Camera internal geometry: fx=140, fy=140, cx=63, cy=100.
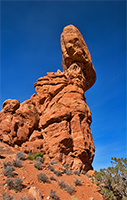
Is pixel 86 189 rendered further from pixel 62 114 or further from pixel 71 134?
pixel 62 114

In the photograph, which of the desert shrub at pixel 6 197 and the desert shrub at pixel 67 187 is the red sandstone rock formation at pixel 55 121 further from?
the desert shrub at pixel 6 197

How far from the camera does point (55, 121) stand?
62.2 feet

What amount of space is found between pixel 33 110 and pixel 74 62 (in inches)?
472

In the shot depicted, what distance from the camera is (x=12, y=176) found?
927 centimetres

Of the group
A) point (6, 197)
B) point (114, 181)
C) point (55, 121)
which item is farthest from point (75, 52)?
point (6, 197)

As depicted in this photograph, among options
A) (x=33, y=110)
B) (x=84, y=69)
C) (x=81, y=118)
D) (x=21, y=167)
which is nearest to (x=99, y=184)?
(x=21, y=167)

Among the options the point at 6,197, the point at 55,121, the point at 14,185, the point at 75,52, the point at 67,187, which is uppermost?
the point at 75,52

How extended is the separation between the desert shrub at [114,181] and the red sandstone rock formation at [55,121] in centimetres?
385

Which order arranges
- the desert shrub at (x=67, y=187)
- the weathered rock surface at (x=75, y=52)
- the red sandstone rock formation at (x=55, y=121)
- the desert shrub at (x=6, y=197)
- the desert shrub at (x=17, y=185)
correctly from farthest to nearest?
the weathered rock surface at (x=75, y=52) < the red sandstone rock formation at (x=55, y=121) < the desert shrub at (x=67, y=187) < the desert shrub at (x=17, y=185) < the desert shrub at (x=6, y=197)

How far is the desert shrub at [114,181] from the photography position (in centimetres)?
1077

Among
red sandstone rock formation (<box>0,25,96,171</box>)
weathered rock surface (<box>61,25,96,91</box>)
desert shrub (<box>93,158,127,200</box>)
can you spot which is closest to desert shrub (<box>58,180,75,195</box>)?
desert shrub (<box>93,158,127,200</box>)

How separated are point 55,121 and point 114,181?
389 inches

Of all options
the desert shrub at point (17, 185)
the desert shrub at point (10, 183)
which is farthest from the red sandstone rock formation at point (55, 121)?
the desert shrub at point (10, 183)

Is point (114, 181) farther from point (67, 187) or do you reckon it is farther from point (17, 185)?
point (17, 185)
